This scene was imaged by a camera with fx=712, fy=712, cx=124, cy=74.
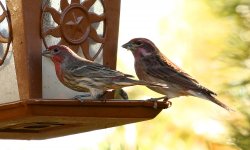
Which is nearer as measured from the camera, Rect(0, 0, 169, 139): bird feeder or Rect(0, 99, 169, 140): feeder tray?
Rect(0, 99, 169, 140): feeder tray

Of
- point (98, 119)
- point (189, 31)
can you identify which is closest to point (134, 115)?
point (98, 119)

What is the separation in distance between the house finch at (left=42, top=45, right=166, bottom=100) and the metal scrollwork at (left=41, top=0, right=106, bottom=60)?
0.10 m

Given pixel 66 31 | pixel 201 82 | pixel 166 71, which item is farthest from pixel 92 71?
pixel 166 71

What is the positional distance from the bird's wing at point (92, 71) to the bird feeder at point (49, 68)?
20 centimetres

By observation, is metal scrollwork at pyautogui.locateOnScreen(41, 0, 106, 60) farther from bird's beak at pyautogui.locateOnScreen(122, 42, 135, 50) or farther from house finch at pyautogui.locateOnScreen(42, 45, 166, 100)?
bird's beak at pyautogui.locateOnScreen(122, 42, 135, 50)

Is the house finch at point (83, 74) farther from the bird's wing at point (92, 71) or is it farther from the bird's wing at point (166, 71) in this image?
the bird's wing at point (166, 71)

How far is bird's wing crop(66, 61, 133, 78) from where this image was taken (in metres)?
4.50

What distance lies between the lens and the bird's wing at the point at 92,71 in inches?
177

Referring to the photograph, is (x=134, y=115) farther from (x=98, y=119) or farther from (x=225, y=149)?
(x=225, y=149)

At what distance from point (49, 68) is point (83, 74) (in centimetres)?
32

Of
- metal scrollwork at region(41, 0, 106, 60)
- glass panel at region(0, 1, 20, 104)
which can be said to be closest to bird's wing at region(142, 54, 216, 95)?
metal scrollwork at region(41, 0, 106, 60)

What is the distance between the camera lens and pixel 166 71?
5965 mm

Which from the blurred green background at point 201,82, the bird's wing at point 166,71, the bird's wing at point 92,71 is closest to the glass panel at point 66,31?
the bird's wing at point 92,71

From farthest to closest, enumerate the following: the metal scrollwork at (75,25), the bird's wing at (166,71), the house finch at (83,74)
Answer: the bird's wing at (166,71) < the metal scrollwork at (75,25) < the house finch at (83,74)
